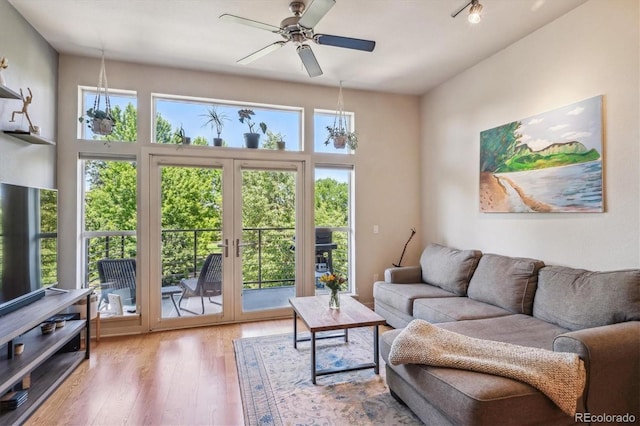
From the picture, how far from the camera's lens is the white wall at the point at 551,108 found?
232 cm

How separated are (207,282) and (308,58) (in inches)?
105

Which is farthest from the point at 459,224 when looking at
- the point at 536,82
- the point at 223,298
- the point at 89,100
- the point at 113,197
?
the point at 89,100

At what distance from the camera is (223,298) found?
3863 millimetres

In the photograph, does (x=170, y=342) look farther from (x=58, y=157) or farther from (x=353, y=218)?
(x=353, y=218)

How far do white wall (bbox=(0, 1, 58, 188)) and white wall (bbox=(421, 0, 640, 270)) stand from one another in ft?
14.2

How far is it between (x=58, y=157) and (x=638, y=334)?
4854 mm

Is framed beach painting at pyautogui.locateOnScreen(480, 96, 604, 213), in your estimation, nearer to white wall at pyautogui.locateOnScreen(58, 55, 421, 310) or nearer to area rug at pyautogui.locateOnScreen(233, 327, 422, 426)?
white wall at pyautogui.locateOnScreen(58, 55, 421, 310)

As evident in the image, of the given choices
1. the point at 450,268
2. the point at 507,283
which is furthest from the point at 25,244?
the point at 507,283

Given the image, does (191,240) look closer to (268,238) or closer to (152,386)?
(268,238)

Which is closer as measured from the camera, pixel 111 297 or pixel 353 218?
pixel 111 297

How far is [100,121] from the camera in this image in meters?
3.22

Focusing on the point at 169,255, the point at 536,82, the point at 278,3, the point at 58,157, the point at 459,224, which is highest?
the point at 278,3

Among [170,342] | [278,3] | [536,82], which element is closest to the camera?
[278,3]

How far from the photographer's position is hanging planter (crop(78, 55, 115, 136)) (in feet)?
10.6
